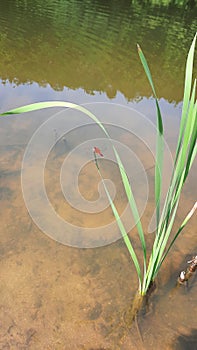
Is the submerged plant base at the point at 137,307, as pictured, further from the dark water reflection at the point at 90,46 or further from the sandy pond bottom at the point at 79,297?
the dark water reflection at the point at 90,46

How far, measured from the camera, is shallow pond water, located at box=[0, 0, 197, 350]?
4.19ft

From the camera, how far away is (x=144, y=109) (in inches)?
135

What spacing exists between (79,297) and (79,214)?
1.89ft

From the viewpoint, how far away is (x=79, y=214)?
1.86 meters

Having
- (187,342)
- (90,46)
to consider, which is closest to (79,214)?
(187,342)

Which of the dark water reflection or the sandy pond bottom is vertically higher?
the dark water reflection

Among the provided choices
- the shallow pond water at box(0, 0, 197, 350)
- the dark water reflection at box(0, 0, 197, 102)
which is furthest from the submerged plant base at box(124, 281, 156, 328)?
the dark water reflection at box(0, 0, 197, 102)

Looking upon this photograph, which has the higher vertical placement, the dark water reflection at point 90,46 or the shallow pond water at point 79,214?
the dark water reflection at point 90,46

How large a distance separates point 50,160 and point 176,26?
7217mm

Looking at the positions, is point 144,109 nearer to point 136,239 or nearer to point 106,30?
point 136,239

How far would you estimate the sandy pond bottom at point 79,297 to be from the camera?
123cm

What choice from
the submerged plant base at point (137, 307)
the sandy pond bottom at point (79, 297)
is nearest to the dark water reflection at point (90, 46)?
the sandy pond bottom at point (79, 297)

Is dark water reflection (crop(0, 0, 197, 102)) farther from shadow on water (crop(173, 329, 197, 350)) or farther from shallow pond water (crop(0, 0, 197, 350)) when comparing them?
shadow on water (crop(173, 329, 197, 350))

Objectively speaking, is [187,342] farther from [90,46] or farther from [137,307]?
[90,46]
